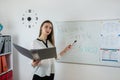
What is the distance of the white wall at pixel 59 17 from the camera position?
8.79 feet

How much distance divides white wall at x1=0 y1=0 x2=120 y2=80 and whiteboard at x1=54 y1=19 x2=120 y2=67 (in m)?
0.09

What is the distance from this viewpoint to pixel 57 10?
296cm

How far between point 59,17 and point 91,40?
0.67 metres

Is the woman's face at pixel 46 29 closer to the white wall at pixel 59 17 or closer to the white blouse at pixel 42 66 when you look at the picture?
the white blouse at pixel 42 66

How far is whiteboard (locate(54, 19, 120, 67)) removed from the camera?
262cm

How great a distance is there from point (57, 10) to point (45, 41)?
808 mm

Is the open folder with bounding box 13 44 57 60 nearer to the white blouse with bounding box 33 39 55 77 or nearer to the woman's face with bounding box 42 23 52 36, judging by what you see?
the white blouse with bounding box 33 39 55 77

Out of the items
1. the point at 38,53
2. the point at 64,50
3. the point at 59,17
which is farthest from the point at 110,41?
the point at 38,53

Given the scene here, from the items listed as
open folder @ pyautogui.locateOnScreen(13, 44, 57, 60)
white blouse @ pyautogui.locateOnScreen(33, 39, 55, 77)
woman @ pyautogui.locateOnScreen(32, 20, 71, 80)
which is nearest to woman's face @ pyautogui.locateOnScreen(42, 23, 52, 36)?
woman @ pyautogui.locateOnScreen(32, 20, 71, 80)

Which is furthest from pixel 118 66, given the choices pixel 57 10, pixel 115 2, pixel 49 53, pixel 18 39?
pixel 18 39

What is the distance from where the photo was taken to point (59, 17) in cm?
295

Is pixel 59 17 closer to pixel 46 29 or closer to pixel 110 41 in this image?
pixel 46 29

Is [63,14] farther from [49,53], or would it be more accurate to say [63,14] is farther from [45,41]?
[49,53]

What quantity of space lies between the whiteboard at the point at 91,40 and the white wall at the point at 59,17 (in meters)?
0.09
